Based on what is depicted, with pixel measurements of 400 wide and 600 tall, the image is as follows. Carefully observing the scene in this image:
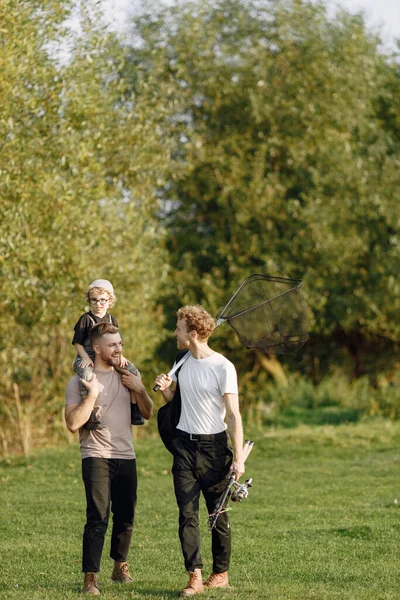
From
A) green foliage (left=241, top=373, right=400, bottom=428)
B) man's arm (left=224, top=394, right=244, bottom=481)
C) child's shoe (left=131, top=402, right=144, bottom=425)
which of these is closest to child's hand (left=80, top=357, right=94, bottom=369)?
child's shoe (left=131, top=402, right=144, bottom=425)

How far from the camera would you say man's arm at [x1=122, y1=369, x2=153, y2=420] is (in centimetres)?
757

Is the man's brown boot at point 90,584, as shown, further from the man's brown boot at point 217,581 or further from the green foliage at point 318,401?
the green foliage at point 318,401

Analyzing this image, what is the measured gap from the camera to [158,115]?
1817cm

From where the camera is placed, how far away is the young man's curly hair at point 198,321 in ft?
24.1

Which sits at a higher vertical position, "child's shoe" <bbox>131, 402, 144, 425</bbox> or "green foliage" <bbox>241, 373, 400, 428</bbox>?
"child's shoe" <bbox>131, 402, 144, 425</bbox>

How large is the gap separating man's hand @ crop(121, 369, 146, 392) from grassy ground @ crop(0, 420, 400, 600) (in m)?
1.50

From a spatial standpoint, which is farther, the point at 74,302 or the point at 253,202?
the point at 253,202

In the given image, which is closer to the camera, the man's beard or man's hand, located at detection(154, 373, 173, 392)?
man's hand, located at detection(154, 373, 173, 392)

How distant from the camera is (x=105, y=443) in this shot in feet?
24.6

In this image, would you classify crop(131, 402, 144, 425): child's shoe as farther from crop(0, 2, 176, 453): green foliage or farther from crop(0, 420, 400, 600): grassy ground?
crop(0, 2, 176, 453): green foliage

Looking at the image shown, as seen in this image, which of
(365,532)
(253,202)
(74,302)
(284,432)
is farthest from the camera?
(253,202)

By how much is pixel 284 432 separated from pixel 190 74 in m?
9.84

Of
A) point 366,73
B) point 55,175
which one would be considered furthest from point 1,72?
point 366,73

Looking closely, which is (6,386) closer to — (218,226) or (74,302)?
(74,302)
